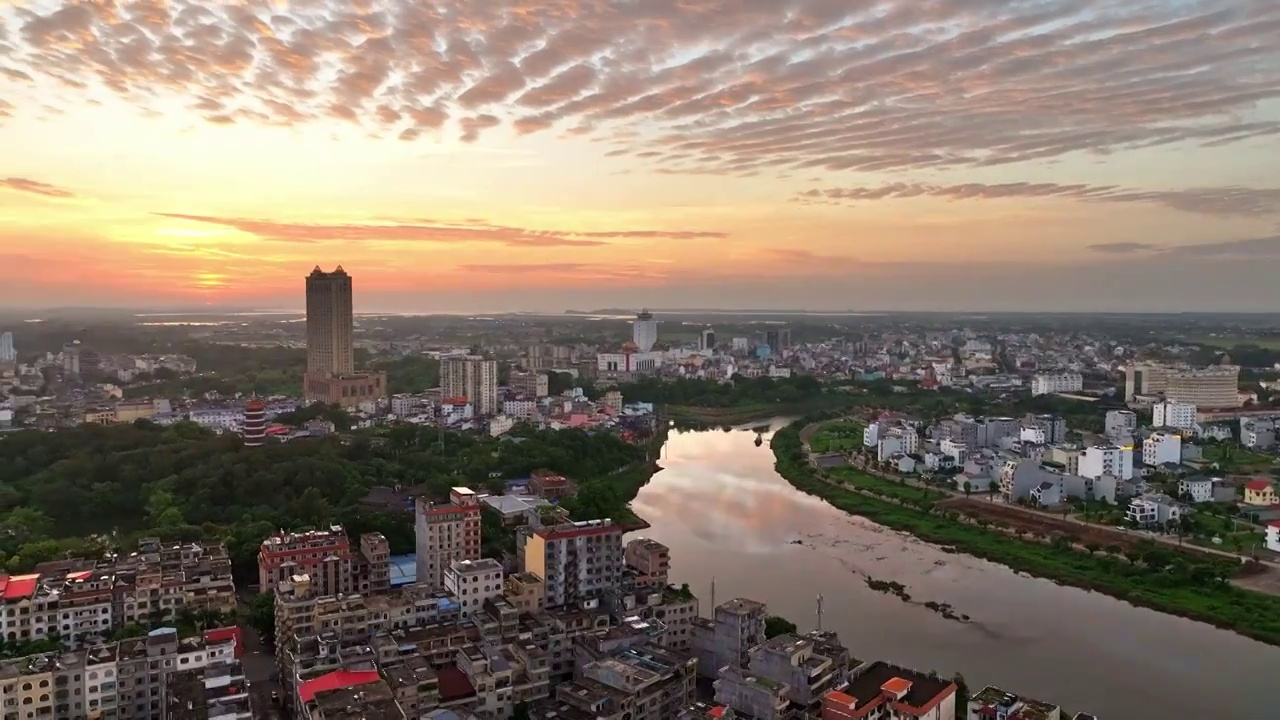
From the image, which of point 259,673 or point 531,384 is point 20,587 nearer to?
point 259,673

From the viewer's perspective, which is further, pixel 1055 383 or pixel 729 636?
pixel 1055 383

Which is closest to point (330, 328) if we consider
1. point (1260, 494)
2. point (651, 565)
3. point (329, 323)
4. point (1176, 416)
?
point (329, 323)

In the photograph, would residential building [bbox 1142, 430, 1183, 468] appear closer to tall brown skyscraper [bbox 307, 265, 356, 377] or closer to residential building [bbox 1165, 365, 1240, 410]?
residential building [bbox 1165, 365, 1240, 410]

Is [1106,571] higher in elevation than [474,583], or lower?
lower

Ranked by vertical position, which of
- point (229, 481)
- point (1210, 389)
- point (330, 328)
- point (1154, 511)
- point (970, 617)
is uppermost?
point (330, 328)

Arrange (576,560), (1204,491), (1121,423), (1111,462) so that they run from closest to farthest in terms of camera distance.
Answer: (576,560)
(1204,491)
(1111,462)
(1121,423)

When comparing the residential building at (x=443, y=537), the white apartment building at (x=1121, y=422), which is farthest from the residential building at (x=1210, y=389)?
the residential building at (x=443, y=537)

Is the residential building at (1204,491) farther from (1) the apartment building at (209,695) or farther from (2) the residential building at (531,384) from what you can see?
(2) the residential building at (531,384)

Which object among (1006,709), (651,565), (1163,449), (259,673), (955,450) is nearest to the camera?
(1006,709)
